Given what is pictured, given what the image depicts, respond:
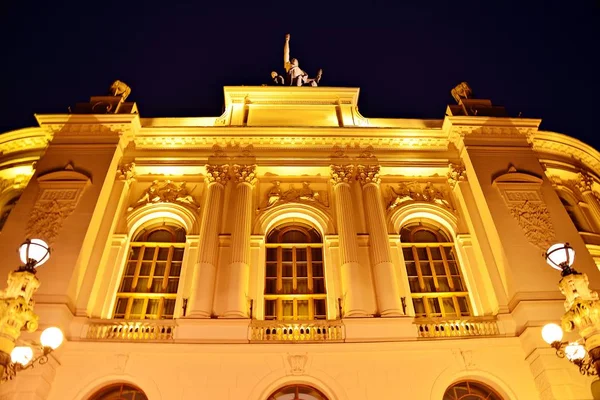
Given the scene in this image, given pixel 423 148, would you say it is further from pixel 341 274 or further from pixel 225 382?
pixel 225 382

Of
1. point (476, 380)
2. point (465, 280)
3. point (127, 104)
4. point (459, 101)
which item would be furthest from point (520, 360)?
point (127, 104)

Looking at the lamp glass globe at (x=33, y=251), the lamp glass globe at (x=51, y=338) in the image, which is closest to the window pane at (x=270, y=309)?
the lamp glass globe at (x=51, y=338)

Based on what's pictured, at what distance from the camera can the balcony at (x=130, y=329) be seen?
11023 millimetres

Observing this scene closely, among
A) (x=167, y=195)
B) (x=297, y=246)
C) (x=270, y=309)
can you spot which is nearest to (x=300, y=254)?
(x=297, y=246)

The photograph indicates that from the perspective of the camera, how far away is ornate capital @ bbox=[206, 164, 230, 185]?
1487 cm

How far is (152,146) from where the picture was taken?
15.9 metres

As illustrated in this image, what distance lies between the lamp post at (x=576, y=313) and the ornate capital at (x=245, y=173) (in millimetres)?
9478

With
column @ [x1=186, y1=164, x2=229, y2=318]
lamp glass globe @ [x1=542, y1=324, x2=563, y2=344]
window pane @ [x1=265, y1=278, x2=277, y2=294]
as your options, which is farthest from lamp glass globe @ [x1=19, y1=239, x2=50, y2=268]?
lamp glass globe @ [x1=542, y1=324, x2=563, y2=344]

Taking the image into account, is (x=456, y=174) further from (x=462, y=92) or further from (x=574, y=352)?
(x=574, y=352)

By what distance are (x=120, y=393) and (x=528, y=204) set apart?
12.0 meters

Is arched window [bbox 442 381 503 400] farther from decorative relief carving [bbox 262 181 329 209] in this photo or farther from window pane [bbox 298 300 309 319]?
decorative relief carving [bbox 262 181 329 209]

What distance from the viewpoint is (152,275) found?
13242 millimetres

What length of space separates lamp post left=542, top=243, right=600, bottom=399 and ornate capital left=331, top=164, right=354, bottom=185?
26.7 feet

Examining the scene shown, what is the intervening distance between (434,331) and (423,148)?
7.01 meters
